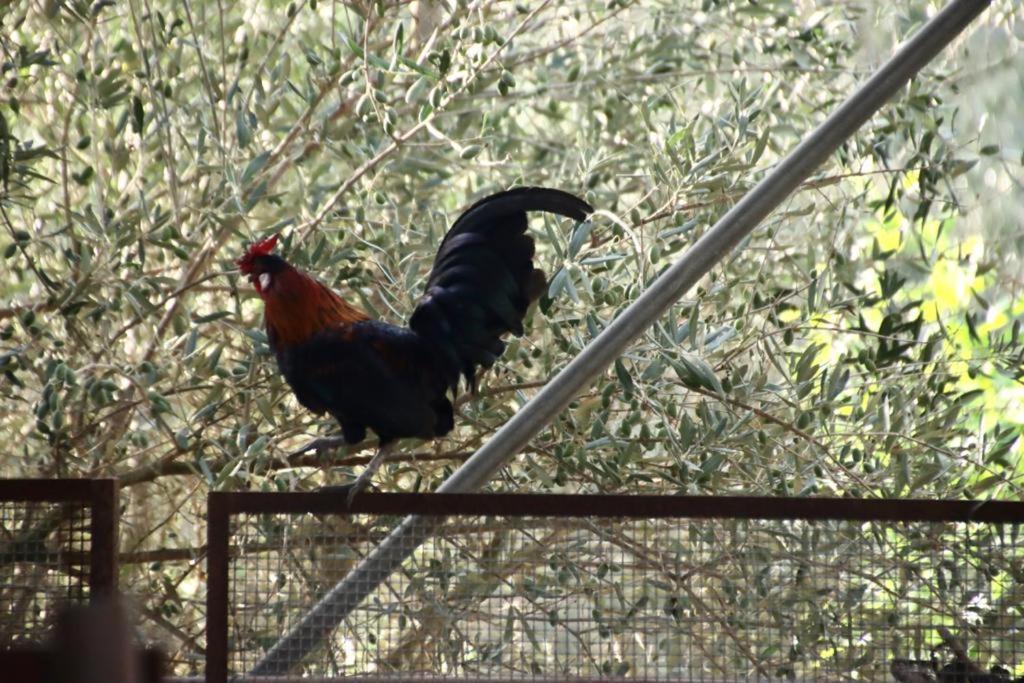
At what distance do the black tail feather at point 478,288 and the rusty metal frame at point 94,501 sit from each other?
0.66 meters

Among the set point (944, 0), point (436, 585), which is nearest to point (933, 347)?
point (944, 0)

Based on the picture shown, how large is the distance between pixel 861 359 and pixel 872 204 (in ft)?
1.09

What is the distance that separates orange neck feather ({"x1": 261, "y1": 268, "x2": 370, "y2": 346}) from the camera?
183cm

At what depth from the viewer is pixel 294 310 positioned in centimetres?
184

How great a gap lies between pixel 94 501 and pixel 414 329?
0.68 meters

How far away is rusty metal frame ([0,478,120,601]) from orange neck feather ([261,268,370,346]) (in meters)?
0.51

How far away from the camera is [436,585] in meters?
1.55

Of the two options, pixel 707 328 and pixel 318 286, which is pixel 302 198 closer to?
pixel 318 286

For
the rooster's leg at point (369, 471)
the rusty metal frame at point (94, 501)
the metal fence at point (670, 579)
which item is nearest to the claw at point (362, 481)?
the rooster's leg at point (369, 471)

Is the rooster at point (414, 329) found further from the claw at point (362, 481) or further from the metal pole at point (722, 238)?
the metal pole at point (722, 238)

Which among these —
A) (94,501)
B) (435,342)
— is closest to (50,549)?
(94,501)

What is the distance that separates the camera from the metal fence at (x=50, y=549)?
1.37 meters

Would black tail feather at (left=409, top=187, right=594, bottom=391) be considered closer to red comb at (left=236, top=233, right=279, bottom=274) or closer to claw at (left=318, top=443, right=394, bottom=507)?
claw at (left=318, top=443, right=394, bottom=507)

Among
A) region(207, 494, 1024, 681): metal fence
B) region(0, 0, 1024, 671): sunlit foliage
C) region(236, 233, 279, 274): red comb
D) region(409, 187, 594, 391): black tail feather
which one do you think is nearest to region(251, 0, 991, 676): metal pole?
region(207, 494, 1024, 681): metal fence
